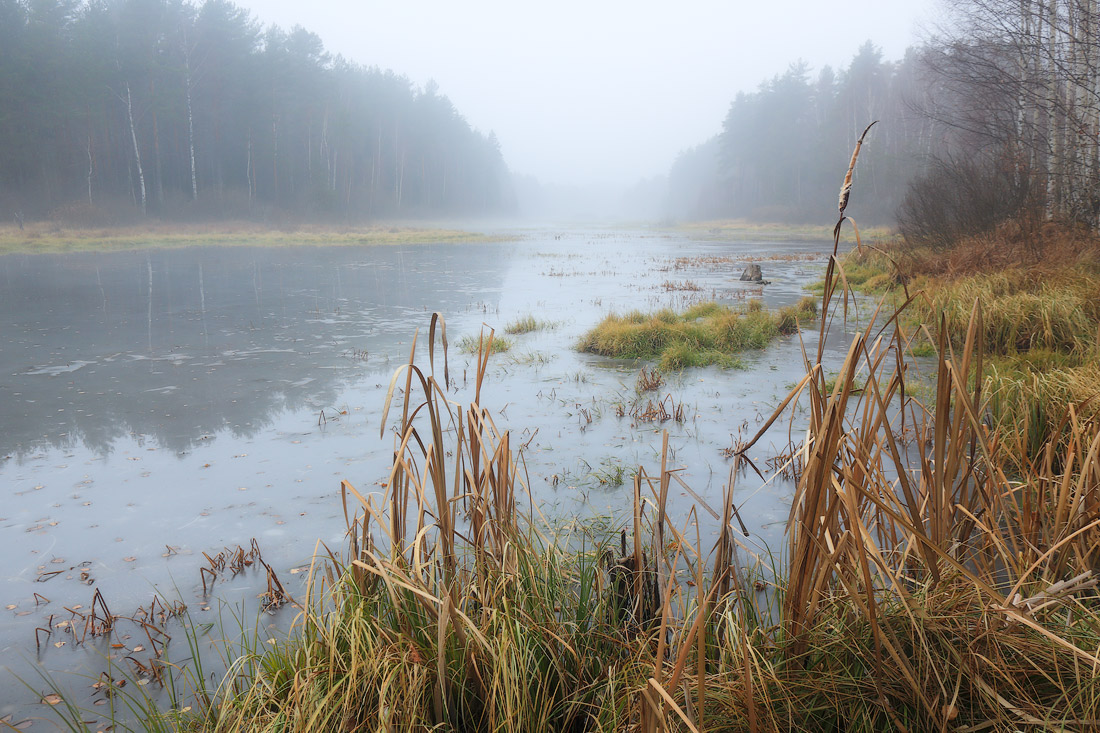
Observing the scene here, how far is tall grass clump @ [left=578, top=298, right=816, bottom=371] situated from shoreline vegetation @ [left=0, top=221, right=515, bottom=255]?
81.7 ft

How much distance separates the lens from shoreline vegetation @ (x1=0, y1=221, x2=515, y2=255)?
26963 millimetres

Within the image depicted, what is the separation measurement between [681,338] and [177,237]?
103 ft

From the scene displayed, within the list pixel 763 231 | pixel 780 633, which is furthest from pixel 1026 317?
pixel 763 231

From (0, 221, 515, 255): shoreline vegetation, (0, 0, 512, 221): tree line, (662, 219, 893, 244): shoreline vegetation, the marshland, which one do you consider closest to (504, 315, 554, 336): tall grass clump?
the marshland

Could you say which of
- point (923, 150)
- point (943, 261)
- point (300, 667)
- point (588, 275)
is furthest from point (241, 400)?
point (923, 150)

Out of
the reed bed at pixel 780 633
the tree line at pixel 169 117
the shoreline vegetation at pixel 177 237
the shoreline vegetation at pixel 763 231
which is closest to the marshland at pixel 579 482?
the reed bed at pixel 780 633

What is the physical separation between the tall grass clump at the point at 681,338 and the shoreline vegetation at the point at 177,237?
24.9 meters

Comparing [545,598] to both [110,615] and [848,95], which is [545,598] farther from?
[848,95]

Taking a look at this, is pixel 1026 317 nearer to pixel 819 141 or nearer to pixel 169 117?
pixel 169 117

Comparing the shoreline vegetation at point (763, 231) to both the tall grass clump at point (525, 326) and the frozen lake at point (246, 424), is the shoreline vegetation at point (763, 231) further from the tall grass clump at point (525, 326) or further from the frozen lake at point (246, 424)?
the tall grass clump at point (525, 326)

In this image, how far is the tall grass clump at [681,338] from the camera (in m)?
8.50

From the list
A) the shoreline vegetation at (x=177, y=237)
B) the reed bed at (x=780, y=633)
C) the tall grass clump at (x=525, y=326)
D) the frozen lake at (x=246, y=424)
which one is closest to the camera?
the reed bed at (x=780, y=633)

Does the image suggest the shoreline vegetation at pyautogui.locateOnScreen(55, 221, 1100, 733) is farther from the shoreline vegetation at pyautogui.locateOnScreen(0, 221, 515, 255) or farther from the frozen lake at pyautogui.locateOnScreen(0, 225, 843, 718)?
the shoreline vegetation at pyautogui.locateOnScreen(0, 221, 515, 255)

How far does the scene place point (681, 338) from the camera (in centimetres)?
922
